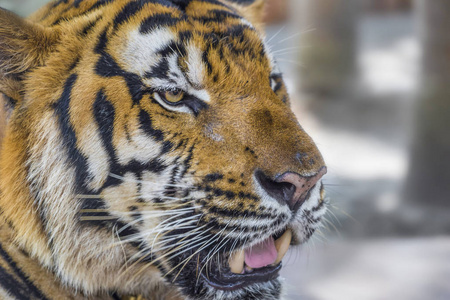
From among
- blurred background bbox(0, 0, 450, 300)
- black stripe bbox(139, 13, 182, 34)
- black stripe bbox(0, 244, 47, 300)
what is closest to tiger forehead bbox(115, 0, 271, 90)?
black stripe bbox(139, 13, 182, 34)

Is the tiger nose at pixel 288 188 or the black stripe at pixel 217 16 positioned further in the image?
the black stripe at pixel 217 16

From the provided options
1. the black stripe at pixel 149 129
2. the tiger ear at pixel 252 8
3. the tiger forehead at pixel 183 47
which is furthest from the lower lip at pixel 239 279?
the tiger ear at pixel 252 8

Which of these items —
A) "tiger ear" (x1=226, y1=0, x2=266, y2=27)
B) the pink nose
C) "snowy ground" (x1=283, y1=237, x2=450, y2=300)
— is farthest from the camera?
"snowy ground" (x1=283, y1=237, x2=450, y2=300)

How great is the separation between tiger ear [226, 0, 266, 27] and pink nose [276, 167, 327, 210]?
816mm

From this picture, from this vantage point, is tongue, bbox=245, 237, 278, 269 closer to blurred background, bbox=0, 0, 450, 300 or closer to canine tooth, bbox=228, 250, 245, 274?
canine tooth, bbox=228, 250, 245, 274

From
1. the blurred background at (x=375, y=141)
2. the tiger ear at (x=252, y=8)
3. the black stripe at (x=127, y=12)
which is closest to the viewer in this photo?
the black stripe at (x=127, y=12)

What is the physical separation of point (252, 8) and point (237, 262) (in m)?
0.96

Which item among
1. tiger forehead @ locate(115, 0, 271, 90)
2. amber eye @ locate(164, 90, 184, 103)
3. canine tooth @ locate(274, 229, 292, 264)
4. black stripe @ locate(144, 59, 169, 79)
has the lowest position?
canine tooth @ locate(274, 229, 292, 264)

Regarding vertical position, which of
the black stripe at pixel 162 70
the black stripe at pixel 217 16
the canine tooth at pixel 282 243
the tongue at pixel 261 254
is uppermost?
the black stripe at pixel 217 16

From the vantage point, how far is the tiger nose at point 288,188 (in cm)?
133

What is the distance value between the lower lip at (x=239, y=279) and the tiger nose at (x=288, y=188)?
0.70ft

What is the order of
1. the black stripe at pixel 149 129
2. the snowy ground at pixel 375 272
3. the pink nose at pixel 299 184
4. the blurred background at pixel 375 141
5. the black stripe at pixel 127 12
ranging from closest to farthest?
the pink nose at pixel 299 184 < the black stripe at pixel 149 129 < the black stripe at pixel 127 12 < the snowy ground at pixel 375 272 < the blurred background at pixel 375 141

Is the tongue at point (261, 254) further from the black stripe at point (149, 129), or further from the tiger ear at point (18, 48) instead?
the tiger ear at point (18, 48)

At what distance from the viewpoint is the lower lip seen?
147 cm
